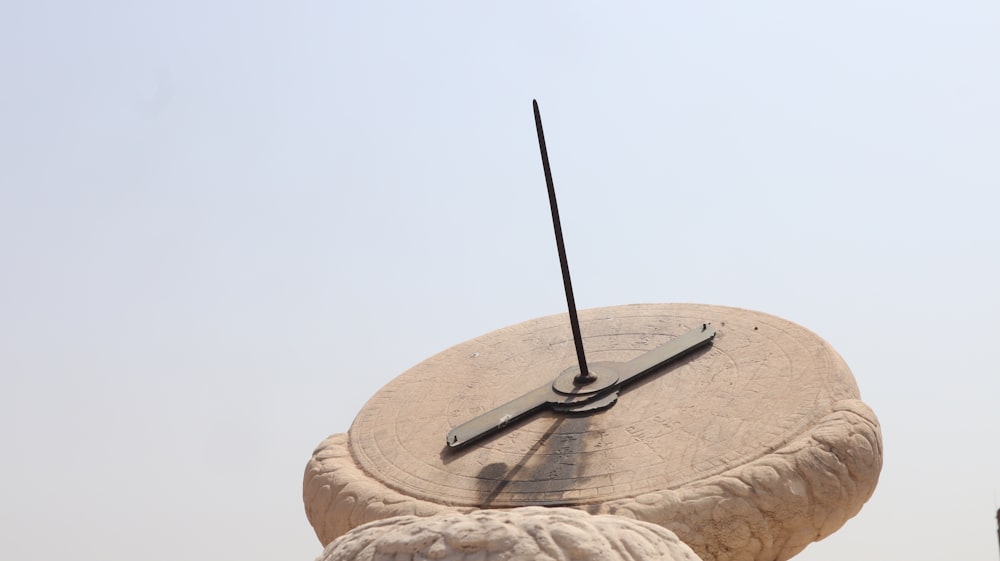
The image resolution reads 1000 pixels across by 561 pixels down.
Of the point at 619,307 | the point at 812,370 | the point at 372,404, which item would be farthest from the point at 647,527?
the point at 619,307

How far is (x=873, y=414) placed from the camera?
15.6 feet

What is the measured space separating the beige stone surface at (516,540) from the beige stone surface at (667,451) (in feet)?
7.06

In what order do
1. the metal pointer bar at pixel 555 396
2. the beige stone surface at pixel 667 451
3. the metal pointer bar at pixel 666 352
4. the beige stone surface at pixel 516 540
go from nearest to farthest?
the beige stone surface at pixel 516 540, the beige stone surface at pixel 667 451, the metal pointer bar at pixel 555 396, the metal pointer bar at pixel 666 352

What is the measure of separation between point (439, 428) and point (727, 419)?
1.32 m

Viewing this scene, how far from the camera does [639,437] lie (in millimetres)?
4738

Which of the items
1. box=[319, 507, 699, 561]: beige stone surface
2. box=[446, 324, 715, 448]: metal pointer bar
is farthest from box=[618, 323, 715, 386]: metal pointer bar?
box=[319, 507, 699, 561]: beige stone surface

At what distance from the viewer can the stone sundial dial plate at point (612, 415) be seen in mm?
4496

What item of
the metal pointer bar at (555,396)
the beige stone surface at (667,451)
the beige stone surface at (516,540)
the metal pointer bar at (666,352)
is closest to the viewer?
the beige stone surface at (516,540)

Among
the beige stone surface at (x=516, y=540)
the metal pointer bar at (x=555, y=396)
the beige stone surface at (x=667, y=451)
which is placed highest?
the beige stone surface at (x=516, y=540)

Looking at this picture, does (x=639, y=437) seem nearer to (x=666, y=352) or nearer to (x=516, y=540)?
(x=666, y=352)

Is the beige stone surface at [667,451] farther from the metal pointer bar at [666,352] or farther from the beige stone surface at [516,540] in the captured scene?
the beige stone surface at [516,540]

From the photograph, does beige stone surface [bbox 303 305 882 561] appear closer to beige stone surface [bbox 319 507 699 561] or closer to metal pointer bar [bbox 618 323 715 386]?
metal pointer bar [bbox 618 323 715 386]

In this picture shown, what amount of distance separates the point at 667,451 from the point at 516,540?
2723mm

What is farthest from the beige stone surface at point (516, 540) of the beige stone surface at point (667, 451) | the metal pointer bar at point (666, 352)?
the metal pointer bar at point (666, 352)
